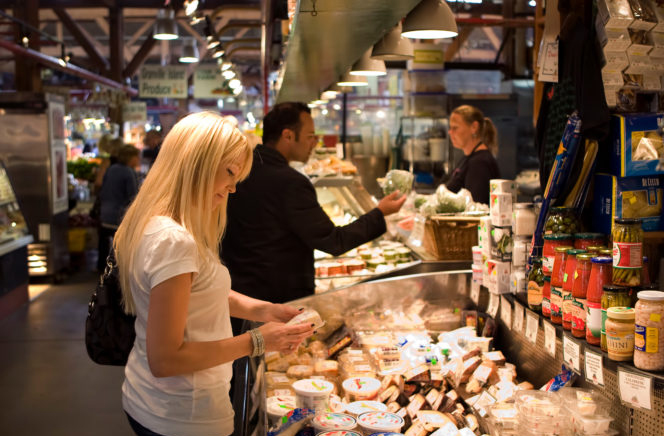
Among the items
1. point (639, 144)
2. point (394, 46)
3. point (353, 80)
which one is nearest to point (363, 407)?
point (639, 144)

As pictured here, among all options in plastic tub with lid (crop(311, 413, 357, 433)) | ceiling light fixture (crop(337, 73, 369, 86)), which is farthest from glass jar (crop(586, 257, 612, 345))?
ceiling light fixture (crop(337, 73, 369, 86))

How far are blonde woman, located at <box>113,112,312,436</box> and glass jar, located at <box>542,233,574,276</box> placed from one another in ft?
3.25

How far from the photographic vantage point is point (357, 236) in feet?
11.5

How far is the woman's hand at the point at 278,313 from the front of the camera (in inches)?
101

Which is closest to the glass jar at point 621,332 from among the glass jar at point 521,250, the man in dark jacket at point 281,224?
the glass jar at point 521,250

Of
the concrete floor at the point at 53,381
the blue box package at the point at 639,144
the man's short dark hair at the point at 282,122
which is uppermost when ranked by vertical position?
the man's short dark hair at the point at 282,122

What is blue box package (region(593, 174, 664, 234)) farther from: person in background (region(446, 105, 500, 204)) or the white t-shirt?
person in background (region(446, 105, 500, 204))

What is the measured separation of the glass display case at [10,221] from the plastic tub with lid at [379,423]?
21.9 ft

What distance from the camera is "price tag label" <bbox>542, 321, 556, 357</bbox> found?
2432mm

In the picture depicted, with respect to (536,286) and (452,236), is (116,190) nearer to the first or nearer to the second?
(452,236)

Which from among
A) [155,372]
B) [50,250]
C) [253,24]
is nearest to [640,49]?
[155,372]

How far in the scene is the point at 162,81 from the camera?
15.9 metres

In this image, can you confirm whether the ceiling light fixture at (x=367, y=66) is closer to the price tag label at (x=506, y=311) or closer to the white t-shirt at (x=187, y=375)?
the price tag label at (x=506, y=311)

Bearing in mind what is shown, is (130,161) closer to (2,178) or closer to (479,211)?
(2,178)
